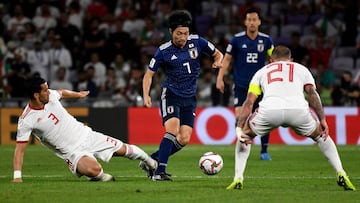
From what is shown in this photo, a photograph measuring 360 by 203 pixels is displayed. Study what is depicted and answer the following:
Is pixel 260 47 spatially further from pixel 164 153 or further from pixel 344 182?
pixel 344 182

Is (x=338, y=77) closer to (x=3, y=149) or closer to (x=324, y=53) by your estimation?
(x=324, y=53)

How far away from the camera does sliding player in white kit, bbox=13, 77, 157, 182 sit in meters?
12.0

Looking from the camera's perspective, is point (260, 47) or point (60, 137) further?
point (260, 47)

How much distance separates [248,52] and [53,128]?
511cm

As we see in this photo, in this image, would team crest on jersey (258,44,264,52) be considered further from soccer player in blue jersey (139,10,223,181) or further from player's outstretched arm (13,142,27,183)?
player's outstretched arm (13,142,27,183)

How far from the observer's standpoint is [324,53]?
24.9 meters

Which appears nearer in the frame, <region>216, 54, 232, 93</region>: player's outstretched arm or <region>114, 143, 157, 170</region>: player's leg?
<region>114, 143, 157, 170</region>: player's leg

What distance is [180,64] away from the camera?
12.9m

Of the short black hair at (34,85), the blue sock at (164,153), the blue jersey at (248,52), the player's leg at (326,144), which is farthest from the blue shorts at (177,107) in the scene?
the blue jersey at (248,52)

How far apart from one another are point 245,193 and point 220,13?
1664 cm

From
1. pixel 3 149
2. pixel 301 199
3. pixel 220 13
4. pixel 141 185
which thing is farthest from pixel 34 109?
pixel 220 13

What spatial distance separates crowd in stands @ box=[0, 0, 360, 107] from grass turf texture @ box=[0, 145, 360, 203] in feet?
19.7

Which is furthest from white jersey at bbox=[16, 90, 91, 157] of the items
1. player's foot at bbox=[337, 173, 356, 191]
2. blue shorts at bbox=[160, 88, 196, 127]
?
player's foot at bbox=[337, 173, 356, 191]

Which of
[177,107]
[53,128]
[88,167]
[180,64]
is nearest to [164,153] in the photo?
[177,107]
